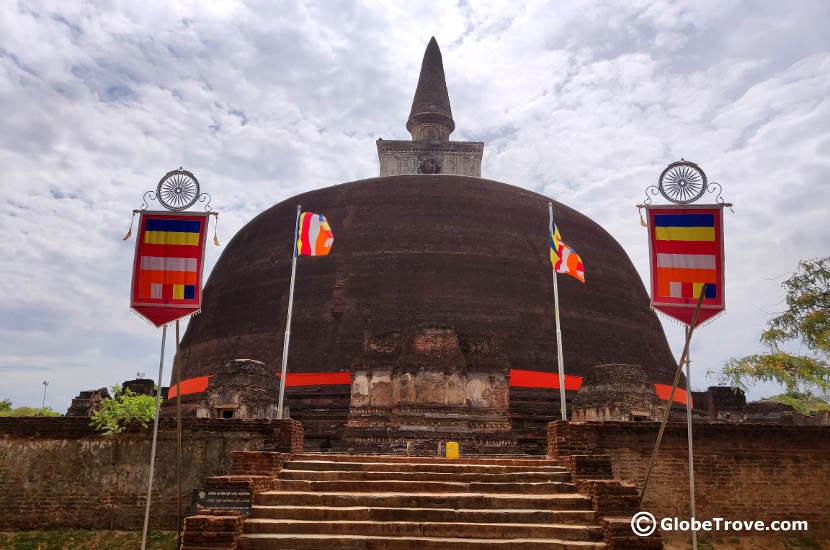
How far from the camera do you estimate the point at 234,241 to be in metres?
26.2

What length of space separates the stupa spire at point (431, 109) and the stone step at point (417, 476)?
2753cm

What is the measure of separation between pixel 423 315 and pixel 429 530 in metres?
12.1

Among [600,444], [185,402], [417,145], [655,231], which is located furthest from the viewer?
[417,145]

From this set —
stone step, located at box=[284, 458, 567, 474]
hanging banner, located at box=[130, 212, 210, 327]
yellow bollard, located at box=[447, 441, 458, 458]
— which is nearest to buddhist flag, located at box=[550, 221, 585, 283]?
yellow bollard, located at box=[447, 441, 458, 458]

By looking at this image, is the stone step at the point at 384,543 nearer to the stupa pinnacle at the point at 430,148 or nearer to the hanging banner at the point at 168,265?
the hanging banner at the point at 168,265

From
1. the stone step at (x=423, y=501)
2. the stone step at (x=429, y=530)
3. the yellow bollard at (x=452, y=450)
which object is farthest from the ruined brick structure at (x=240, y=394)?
the stone step at (x=429, y=530)

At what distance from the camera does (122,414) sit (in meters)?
11.0

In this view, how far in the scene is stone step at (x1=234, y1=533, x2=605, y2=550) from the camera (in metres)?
7.74

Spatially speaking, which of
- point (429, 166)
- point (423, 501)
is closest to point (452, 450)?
point (423, 501)

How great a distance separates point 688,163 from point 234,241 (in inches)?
786

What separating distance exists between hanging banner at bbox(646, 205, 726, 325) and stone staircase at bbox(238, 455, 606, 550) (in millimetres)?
2817

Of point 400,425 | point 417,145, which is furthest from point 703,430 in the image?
point 417,145

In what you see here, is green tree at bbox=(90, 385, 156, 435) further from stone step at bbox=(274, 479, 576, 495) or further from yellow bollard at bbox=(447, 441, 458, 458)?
yellow bollard at bbox=(447, 441, 458, 458)

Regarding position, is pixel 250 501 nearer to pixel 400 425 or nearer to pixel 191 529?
pixel 191 529
